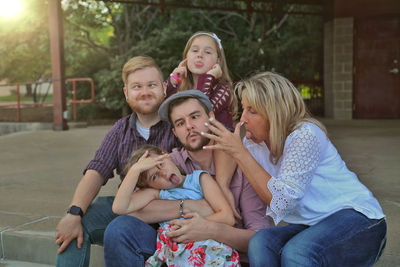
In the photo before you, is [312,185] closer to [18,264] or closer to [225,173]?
[225,173]

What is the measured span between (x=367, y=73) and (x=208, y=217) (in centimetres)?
947

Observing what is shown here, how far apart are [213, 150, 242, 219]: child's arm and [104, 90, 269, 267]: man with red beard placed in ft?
0.22

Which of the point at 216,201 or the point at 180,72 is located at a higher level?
the point at 180,72

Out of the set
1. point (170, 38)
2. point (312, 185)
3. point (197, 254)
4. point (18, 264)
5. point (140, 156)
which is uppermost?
point (170, 38)

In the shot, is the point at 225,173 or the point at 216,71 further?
the point at 216,71

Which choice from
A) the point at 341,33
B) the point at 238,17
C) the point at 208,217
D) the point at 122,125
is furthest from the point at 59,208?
the point at 238,17

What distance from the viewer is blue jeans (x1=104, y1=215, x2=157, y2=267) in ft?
6.63

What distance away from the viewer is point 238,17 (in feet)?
47.4

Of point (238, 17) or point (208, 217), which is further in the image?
point (238, 17)

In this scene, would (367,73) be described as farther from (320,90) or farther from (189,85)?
(189,85)

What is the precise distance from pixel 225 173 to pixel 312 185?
1.39 feet

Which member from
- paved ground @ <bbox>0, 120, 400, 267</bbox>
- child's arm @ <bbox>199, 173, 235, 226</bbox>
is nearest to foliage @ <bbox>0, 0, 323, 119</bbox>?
paved ground @ <bbox>0, 120, 400, 267</bbox>

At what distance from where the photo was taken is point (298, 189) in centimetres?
184

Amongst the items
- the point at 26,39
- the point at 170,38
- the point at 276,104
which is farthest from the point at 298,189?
the point at 26,39
